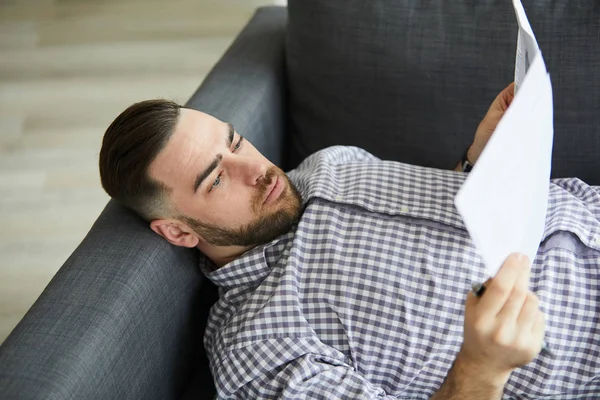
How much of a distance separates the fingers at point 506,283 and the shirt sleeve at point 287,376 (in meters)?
0.39

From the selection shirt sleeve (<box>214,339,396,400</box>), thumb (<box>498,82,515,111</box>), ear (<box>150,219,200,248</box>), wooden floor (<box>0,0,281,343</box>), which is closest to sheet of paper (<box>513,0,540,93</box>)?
thumb (<box>498,82,515,111</box>)

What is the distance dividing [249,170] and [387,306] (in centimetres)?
38

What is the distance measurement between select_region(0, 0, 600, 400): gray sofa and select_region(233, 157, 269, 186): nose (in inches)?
8.1

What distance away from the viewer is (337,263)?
1.33 meters

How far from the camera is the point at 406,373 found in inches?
50.6

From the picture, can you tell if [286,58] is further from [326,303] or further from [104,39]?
[104,39]

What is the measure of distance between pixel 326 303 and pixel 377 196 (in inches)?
9.7

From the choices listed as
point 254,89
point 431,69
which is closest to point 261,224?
point 254,89

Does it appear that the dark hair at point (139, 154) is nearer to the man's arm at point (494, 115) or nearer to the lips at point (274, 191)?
the lips at point (274, 191)

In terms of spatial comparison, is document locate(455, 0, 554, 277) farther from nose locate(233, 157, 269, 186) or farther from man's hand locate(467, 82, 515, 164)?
nose locate(233, 157, 269, 186)

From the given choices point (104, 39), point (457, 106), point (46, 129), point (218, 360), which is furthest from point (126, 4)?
point (218, 360)

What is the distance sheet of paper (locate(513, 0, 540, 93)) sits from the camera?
3.07 feet

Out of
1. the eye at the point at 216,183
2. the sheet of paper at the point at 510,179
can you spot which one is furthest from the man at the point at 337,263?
the sheet of paper at the point at 510,179

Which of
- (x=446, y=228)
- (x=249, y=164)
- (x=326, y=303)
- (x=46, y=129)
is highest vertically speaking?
(x=249, y=164)
